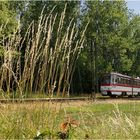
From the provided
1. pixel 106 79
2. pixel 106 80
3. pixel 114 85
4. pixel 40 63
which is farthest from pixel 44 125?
pixel 106 79

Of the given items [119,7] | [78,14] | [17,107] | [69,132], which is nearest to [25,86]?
[17,107]

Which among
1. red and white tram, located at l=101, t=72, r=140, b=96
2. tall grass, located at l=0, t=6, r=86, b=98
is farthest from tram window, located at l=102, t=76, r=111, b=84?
tall grass, located at l=0, t=6, r=86, b=98

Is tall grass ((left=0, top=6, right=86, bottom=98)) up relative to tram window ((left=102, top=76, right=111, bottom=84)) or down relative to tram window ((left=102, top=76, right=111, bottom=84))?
down

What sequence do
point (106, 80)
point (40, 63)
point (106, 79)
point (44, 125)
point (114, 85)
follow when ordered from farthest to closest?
point (106, 79) < point (106, 80) < point (114, 85) < point (40, 63) < point (44, 125)

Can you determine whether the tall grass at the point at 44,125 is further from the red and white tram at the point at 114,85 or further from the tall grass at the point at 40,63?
the red and white tram at the point at 114,85

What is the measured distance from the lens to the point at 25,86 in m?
5.43

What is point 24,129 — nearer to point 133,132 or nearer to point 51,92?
point 51,92

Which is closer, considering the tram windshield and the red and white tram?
the red and white tram

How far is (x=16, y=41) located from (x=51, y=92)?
72 centimetres

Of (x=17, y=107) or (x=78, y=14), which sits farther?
(x=78, y=14)

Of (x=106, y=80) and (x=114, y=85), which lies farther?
(x=106, y=80)

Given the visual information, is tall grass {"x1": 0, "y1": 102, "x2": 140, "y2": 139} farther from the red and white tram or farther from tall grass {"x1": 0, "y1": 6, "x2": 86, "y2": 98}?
the red and white tram

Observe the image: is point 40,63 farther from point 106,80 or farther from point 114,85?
point 106,80

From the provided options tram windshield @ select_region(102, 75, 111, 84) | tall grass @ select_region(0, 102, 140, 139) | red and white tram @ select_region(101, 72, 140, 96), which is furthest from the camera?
tram windshield @ select_region(102, 75, 111, 84)
